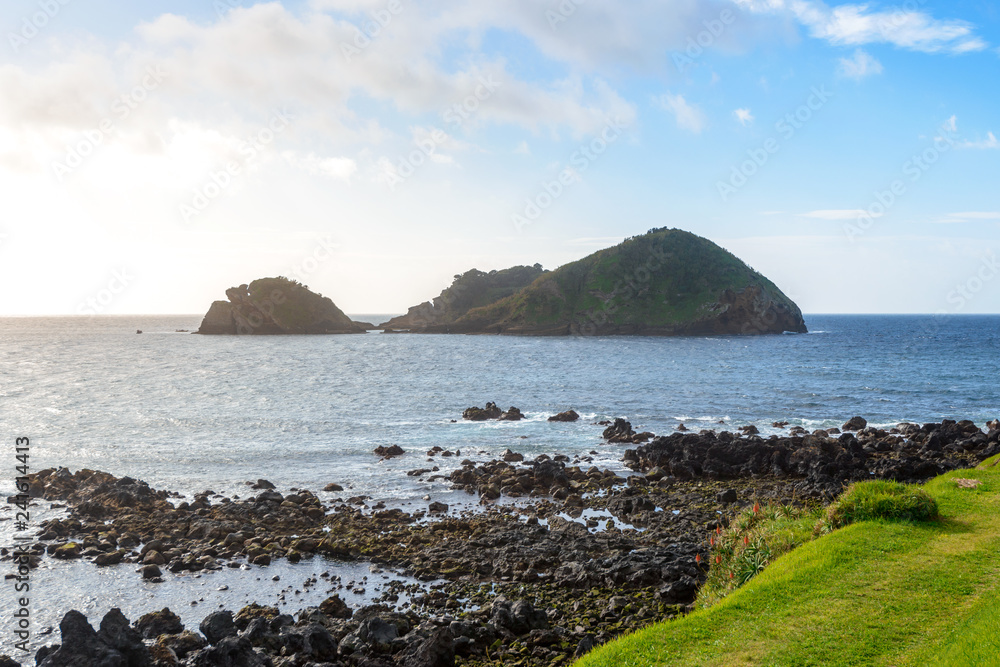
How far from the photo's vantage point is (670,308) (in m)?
169

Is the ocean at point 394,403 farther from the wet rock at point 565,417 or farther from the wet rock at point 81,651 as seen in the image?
the wet rock at point 81,651

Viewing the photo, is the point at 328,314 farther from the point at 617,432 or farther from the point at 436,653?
the point at 436,653

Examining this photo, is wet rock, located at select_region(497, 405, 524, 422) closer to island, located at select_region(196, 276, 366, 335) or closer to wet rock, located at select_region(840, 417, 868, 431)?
wet rock, located at select_region(840, 417, 868, 431)

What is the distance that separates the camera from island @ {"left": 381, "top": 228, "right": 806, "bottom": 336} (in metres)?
166


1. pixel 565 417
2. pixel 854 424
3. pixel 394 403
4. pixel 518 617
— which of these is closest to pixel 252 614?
pixel 518 617

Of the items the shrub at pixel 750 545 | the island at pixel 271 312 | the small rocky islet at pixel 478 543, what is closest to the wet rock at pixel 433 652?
the small rocky islet at pixel 478 543

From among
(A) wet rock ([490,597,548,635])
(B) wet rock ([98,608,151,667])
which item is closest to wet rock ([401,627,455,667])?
(A) wet rock ([490,597,548,635])

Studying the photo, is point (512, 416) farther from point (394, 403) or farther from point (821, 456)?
point (821, 456)

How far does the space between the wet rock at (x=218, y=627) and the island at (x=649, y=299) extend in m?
155

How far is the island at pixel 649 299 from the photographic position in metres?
166

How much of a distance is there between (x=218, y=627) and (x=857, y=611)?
46.6 feet

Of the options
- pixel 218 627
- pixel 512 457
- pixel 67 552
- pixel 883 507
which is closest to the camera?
pixel 218 627

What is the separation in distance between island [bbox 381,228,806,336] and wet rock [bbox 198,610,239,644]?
154621mm

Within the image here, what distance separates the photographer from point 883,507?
15695mm
